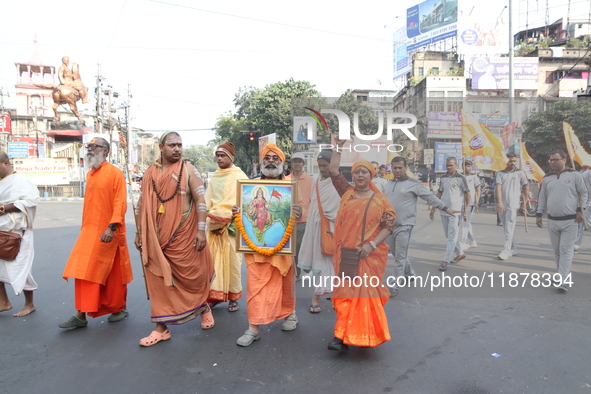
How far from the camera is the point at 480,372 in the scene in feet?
10.8

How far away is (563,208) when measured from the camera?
5.63 m

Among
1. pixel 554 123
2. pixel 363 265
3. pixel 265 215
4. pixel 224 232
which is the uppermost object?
pixel 554 123

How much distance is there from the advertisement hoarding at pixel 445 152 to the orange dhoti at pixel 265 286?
4.04 meters

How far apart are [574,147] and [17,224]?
8.12m

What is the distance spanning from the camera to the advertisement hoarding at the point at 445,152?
7.25 meters

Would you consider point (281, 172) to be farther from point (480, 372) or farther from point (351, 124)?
point (480, 372)

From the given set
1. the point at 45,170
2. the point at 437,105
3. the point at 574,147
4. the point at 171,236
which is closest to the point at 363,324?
the point at 171,236

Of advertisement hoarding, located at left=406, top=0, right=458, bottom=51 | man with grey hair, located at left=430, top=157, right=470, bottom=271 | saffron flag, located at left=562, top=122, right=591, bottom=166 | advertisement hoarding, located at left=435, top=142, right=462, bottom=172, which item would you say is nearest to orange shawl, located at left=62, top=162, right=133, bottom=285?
man with grey hair, located at left=430, top=157, right=470, bottom=271

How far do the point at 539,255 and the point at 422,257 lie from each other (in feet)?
6.77

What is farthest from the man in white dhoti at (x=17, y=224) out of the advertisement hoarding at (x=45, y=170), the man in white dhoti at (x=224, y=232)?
the advertisement hoarding at (x=45, y=170)

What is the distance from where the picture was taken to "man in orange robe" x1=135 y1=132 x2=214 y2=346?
391 centimetres

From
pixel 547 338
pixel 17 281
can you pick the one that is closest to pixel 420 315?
pixel 547 338

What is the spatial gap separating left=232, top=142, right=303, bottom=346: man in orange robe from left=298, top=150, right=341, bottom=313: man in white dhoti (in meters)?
0.71

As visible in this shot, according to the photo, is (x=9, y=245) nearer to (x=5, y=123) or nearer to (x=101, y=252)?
(x=101, y=252)
